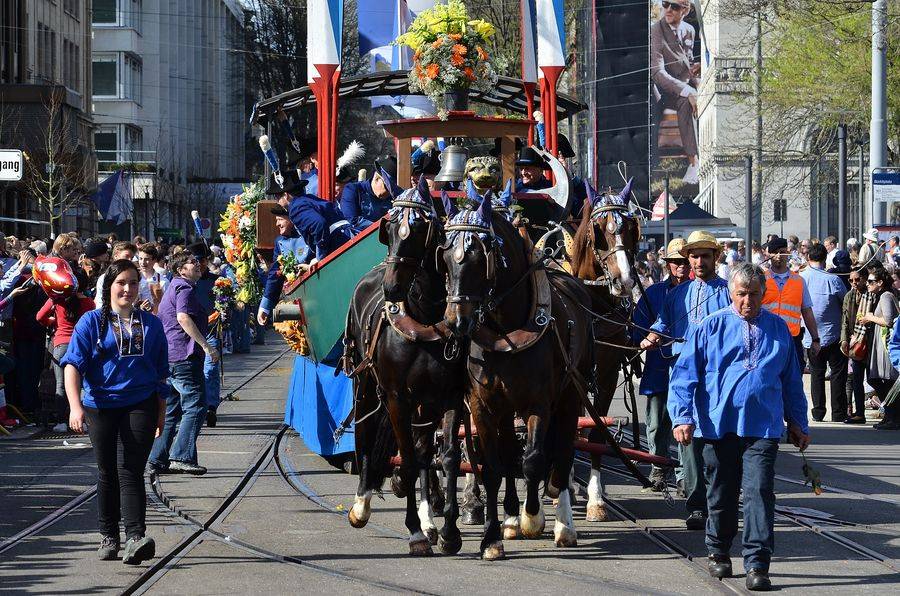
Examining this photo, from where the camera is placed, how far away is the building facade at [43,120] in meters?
40.7

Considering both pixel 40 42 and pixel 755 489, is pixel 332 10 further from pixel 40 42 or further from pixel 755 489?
pixel 40 42

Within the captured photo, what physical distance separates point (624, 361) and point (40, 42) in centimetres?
4015

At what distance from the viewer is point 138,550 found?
8.96 meters

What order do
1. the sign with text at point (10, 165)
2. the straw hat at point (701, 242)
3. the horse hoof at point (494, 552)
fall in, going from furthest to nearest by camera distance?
the sign with text at point (10, 165) → the straw hat at point (701, 242) → the horse hoof at point (494, 552)

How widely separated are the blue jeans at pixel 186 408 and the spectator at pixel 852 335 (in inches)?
328

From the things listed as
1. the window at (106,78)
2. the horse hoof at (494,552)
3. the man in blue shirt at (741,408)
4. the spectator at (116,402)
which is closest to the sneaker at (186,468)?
the spectator at (116,402)

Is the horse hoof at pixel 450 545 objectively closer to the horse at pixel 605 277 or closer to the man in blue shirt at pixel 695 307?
the horse at pixel 605 277

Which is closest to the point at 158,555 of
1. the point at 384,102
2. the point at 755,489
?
the point at 755,489

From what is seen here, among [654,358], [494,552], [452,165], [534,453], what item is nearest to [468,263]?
[534,453]

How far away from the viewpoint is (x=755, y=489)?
27.6 ft

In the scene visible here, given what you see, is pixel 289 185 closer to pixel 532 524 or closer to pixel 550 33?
pixel 550 33

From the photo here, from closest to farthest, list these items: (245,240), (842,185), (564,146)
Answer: (564,146) < (245,240) < (842,185)

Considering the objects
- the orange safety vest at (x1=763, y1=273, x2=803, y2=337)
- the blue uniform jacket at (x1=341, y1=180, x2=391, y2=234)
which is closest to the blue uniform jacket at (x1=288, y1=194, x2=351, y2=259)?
the blue uniform jacket at (x1=341, y1=180, x2=391, y2=234)

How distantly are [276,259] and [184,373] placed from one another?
1682 millimetres
